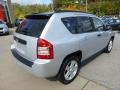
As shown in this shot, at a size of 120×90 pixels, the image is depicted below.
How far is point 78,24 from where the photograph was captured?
4.71 meters

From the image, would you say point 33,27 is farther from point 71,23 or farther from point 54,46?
point 71,23

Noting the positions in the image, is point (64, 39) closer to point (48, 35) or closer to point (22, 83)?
point (48, 35)

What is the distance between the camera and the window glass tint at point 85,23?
486cm

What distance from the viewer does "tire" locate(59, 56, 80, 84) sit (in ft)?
14.0

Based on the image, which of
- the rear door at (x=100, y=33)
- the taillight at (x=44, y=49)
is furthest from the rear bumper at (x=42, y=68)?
the rear door at (x=100, y=33)

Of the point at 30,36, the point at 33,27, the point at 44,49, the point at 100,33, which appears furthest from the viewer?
the point at 100,33

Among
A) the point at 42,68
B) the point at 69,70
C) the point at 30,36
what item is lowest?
the point at 69,70

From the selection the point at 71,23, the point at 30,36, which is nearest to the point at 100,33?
the point at 71,23

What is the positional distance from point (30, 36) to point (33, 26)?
1.00ft

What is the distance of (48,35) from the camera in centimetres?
380

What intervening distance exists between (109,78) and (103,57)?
2001 millimetres

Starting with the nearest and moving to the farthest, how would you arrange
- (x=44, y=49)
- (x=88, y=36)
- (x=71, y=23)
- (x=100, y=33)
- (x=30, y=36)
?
(x=44, y=49)
(x=30, y=36)
(x=71, y=23)
(x=88, y=36)
(x=100, y=33)

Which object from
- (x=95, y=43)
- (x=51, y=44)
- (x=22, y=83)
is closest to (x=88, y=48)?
(x=95, y=43)

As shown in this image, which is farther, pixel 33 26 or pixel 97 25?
pixel 97 25
